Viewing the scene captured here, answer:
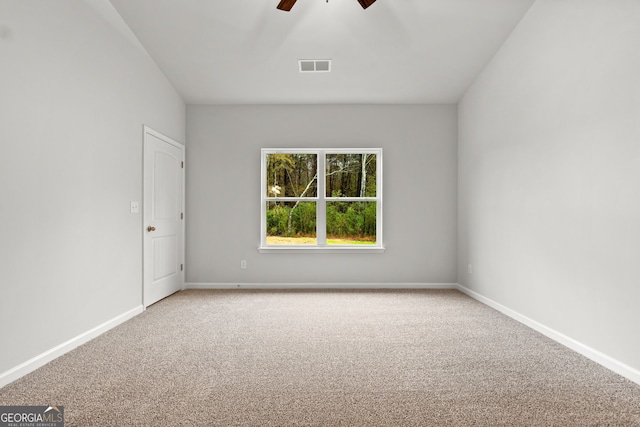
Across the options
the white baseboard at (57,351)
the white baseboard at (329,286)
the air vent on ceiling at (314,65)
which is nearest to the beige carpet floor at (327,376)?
the white baseboard at (57,351)

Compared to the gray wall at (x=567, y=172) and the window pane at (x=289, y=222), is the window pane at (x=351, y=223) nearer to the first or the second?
the window pane at (x=289, y=222)

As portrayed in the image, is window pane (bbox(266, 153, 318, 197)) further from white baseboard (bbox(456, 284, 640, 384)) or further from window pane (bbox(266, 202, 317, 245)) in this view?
white baseboard (bbox(456, 284, 640, 384))

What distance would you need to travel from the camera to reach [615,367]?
8.52 ft

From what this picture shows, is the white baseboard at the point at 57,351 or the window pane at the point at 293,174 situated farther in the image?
the window pane at the point at 293,174

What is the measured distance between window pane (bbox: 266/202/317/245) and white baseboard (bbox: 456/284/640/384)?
104 inches

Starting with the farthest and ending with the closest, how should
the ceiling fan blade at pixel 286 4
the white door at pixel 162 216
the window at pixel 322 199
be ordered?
the window at pixel 322 199
the white door at pixel 162 216
the ceiling fan blade at pixel 286 4

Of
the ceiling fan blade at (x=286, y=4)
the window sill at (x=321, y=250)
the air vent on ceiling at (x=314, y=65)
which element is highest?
the air vent on ceiling at (x=314, y=65)

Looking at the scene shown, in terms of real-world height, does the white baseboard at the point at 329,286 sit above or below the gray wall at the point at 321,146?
below

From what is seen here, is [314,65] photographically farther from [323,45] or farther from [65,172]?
[65,172]

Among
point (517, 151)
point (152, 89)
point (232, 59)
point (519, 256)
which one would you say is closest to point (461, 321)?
A: point (519, 256)

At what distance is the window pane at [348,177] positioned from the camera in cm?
556

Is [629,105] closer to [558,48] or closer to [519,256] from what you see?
[558,48]

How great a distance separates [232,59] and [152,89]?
1009 mm

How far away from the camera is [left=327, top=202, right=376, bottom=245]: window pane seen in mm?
5559
